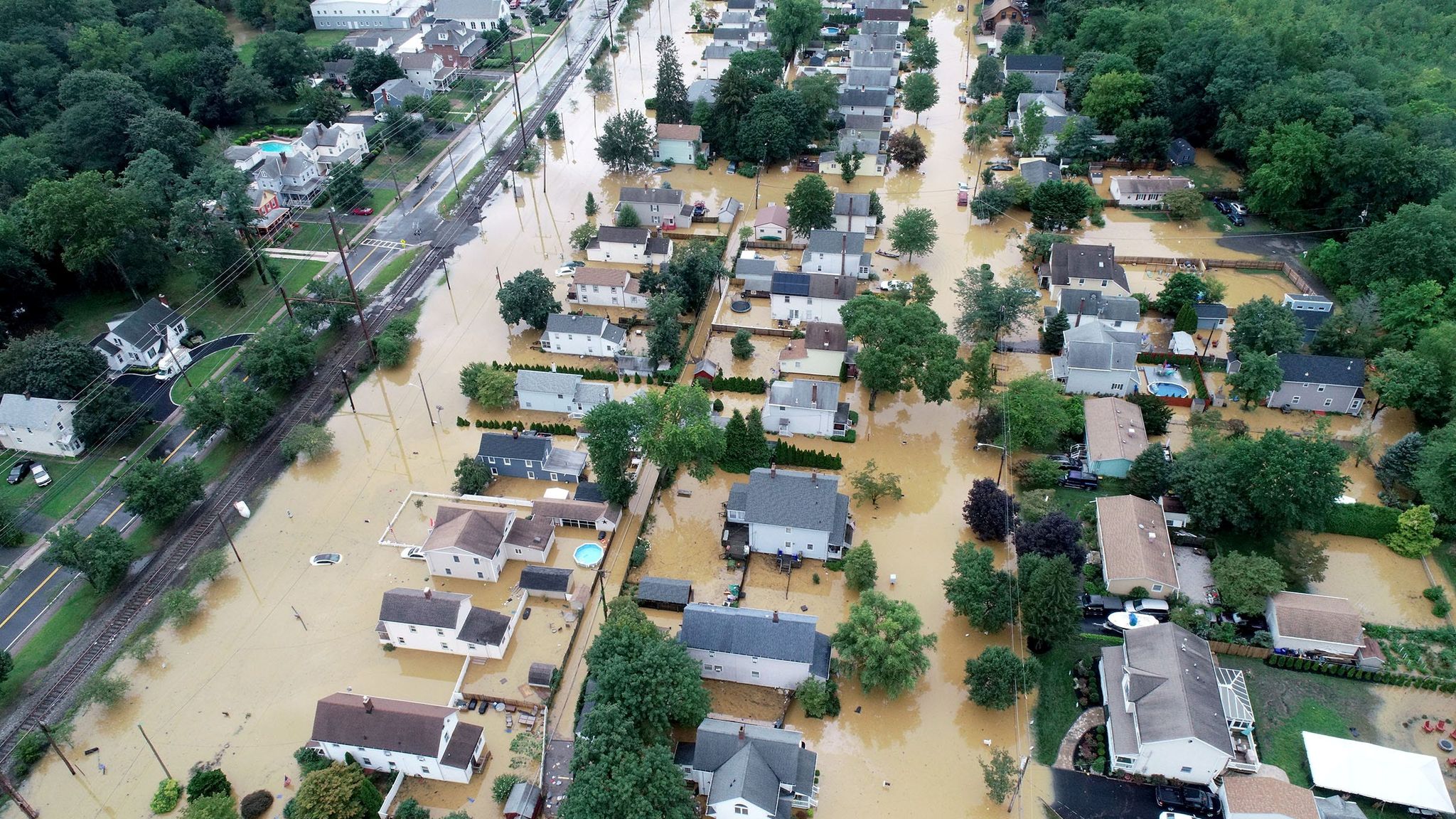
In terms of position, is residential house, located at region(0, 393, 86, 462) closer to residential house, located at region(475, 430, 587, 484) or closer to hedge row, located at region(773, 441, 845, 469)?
residential house, located at region(475, 430, 587, 484)

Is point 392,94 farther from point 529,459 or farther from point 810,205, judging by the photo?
point 529,459

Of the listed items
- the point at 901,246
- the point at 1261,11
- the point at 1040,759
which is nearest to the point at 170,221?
the point at 901,246

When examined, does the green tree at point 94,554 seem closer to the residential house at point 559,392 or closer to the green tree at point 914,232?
the residential house at point 559,392

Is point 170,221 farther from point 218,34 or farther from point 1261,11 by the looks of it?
point 1261,11

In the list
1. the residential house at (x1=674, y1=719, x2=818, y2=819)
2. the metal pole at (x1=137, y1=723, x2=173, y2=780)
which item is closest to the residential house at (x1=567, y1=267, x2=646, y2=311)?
the residential house at (x1=674, y1=719, x2=818, y2=819)

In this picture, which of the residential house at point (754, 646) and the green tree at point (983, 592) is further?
the green tree at point (983, 592)

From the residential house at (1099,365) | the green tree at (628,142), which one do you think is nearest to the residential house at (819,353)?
the residential house at (1099,365)

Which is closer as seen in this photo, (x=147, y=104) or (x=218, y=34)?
(x=147, y=104)
